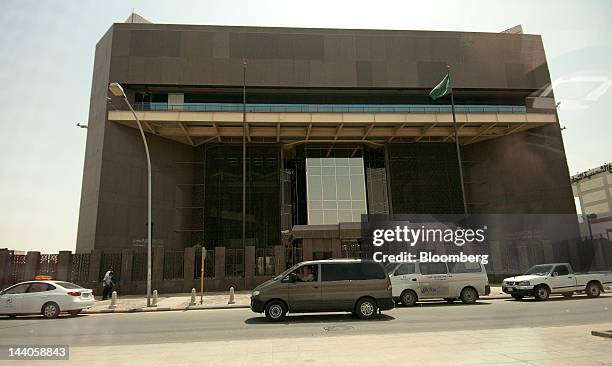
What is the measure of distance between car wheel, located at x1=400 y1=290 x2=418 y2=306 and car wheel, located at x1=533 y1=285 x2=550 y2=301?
613 centimetres

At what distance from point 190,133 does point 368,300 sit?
90.3ft

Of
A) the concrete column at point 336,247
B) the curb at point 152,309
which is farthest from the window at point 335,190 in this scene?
the curb at point 152,309

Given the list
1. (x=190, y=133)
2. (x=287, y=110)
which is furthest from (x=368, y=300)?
(x=190, y=133)

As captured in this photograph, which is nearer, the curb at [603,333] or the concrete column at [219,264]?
the curb at [603,333]

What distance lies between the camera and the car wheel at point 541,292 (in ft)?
57.6

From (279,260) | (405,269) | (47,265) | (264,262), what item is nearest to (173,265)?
(264,262)

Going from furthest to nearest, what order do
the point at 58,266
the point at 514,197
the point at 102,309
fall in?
the point at 514,197 → the point at 58,266 → the point at 102,309

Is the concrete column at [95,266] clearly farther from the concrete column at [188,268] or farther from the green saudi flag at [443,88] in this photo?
the green saudi flag at [443,88]

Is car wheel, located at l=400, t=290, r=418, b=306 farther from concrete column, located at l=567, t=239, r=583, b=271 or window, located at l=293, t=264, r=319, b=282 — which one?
concrete column, located at l=567, t=239, r=583, b=271

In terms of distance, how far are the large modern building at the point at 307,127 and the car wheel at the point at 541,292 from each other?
1863 cm

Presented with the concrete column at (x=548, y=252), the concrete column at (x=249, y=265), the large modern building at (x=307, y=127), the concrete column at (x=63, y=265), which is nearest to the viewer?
the concrete column at (x=63, y=265)

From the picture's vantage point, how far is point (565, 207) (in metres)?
33.4

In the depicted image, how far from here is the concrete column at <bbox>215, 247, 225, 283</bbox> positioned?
25.7 meters

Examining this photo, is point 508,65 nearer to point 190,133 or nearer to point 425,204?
point 425,204
